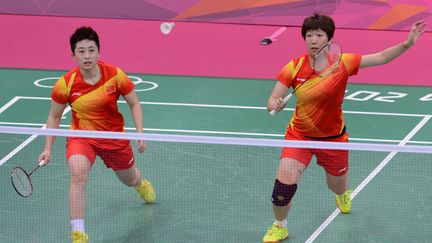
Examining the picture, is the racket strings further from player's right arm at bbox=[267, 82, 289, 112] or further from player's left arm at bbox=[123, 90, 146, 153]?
player's right arm at bbox=[267, 82, 289, 112]

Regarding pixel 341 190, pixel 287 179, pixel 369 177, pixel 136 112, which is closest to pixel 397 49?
pixel 287 179

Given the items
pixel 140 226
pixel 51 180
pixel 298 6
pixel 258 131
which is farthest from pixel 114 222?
pixel 298 6

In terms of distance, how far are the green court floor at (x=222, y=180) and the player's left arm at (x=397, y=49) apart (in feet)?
5.27

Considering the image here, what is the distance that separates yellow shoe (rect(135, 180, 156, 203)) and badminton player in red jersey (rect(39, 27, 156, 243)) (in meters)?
0.52

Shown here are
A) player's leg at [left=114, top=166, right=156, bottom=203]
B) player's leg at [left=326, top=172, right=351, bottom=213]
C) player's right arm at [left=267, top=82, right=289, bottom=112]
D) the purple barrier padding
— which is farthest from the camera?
the purple barrier padding

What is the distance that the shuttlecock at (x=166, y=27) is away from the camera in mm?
15687

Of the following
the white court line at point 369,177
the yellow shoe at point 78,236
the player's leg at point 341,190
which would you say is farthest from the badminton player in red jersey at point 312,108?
the yellow shoe at point 78,236

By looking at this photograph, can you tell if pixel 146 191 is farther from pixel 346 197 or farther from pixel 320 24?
pixel 320 24

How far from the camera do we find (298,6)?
15578mm

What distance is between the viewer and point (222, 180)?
10.7 meters

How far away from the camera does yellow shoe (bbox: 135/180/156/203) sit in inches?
400

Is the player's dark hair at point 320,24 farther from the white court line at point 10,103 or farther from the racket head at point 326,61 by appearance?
the white court line at point 10,103

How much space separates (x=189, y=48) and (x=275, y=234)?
6.21 meters

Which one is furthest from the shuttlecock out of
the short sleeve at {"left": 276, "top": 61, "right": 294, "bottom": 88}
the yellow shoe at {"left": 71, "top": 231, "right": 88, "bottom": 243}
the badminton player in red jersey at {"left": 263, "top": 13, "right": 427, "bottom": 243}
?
the yellow shoe at {"left": 71, "top": 231, "right": 88, "bottom": 243}
